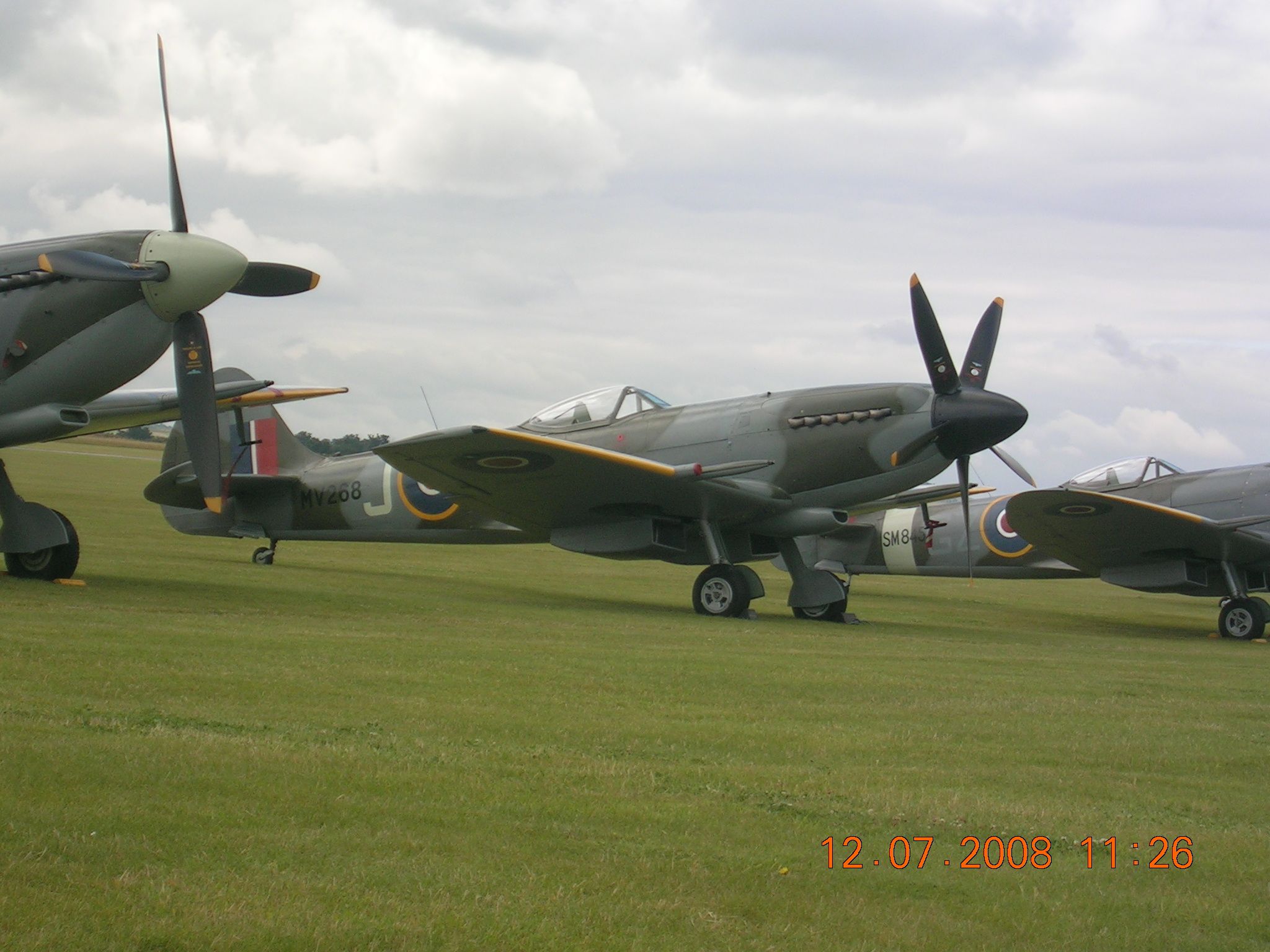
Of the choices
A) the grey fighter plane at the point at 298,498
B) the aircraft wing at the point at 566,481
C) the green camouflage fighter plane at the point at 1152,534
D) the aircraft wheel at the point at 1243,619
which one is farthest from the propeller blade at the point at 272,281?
the aircraft wheel at the point at 1243,619

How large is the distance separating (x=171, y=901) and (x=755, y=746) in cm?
306

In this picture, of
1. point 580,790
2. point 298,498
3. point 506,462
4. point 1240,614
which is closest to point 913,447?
point 506,462

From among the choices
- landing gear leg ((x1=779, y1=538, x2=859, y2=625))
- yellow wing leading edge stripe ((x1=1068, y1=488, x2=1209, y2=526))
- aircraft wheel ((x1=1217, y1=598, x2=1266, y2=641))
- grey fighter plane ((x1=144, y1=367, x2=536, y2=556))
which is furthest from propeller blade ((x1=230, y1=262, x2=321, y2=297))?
aircraft wheel ((x1=1217, y1=598, x2=1266, y2=641))

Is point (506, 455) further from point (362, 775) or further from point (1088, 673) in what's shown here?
point (362, 775)

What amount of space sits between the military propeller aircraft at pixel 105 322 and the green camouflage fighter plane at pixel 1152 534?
8978mm

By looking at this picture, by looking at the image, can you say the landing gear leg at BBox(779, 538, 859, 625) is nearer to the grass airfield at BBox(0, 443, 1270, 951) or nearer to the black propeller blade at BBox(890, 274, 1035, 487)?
the black propeller blade at BBox(890, 274, 1035, 487)

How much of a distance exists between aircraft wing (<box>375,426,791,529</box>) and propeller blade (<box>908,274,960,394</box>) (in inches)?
82.5

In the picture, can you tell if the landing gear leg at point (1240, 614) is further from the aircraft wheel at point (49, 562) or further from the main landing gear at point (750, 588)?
the aircraft wheel at point (49, 562)

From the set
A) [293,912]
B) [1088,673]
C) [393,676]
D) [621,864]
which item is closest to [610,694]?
[393,676]

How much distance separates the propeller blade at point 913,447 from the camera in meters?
13.5

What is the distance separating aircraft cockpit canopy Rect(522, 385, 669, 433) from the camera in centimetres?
1505

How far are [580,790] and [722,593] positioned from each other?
9.51 m

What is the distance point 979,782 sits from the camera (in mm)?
5223
